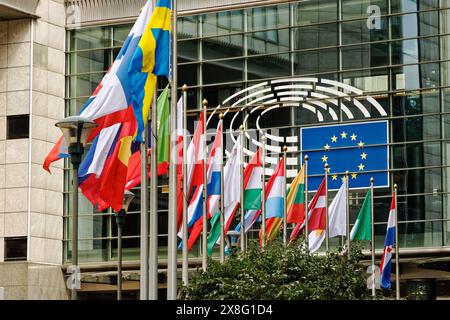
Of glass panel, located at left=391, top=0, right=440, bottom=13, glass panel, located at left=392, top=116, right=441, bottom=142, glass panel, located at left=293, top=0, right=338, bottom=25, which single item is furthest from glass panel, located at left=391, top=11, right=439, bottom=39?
glass panel, located at left=392, top=116, right=441, bottom=142

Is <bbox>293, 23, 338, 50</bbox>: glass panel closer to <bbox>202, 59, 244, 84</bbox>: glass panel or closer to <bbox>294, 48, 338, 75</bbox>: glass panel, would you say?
<bbox>294, 48, 338, 75</bbox>: glass panel

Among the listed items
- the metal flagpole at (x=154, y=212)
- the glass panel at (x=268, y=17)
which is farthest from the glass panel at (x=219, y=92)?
the metal flagpole at (x=154, y=212)

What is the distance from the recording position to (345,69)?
5150 cm

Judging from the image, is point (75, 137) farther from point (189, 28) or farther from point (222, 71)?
point (189, 28)

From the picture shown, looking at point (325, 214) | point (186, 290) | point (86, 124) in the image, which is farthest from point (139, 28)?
point (325, 214)

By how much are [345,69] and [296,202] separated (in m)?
10.6

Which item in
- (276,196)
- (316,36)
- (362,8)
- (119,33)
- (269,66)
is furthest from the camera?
(119,33)

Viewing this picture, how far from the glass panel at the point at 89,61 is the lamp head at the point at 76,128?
104 ft

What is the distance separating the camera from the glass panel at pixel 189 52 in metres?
55.0

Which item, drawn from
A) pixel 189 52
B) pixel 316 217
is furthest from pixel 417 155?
pixel 189 52

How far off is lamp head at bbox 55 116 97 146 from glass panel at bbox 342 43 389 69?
2678cm

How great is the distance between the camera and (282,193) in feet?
135
